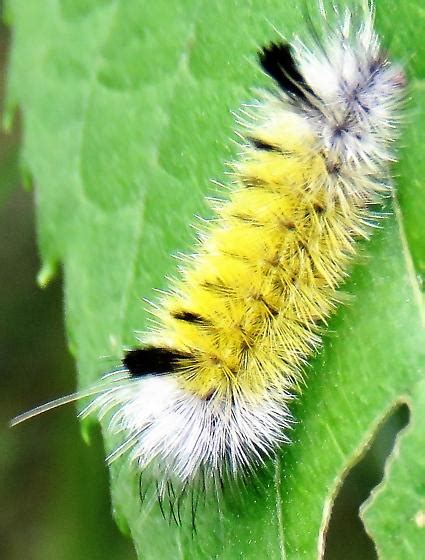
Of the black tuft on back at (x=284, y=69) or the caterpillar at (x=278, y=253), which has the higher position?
the black tuft on back at (x=284, y=69)

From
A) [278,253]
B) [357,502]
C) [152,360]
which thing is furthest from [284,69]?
[357,502]

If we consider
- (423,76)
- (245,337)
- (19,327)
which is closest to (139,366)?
(245,337)

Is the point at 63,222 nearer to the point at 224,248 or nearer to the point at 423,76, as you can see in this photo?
the point at 224,248

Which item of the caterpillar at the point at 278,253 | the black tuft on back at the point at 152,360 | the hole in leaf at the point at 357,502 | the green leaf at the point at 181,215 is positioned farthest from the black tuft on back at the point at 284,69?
the hole in leaf at the point at 357,502

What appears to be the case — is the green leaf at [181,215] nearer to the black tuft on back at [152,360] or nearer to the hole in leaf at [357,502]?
the black tuft on back at [152,360]

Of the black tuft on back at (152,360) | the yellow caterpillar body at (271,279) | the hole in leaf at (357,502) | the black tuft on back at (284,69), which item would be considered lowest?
the hole in leaf at (357,502)

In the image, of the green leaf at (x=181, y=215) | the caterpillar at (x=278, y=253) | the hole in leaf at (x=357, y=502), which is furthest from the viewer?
the hole in leaf at (x=357, y=502)
